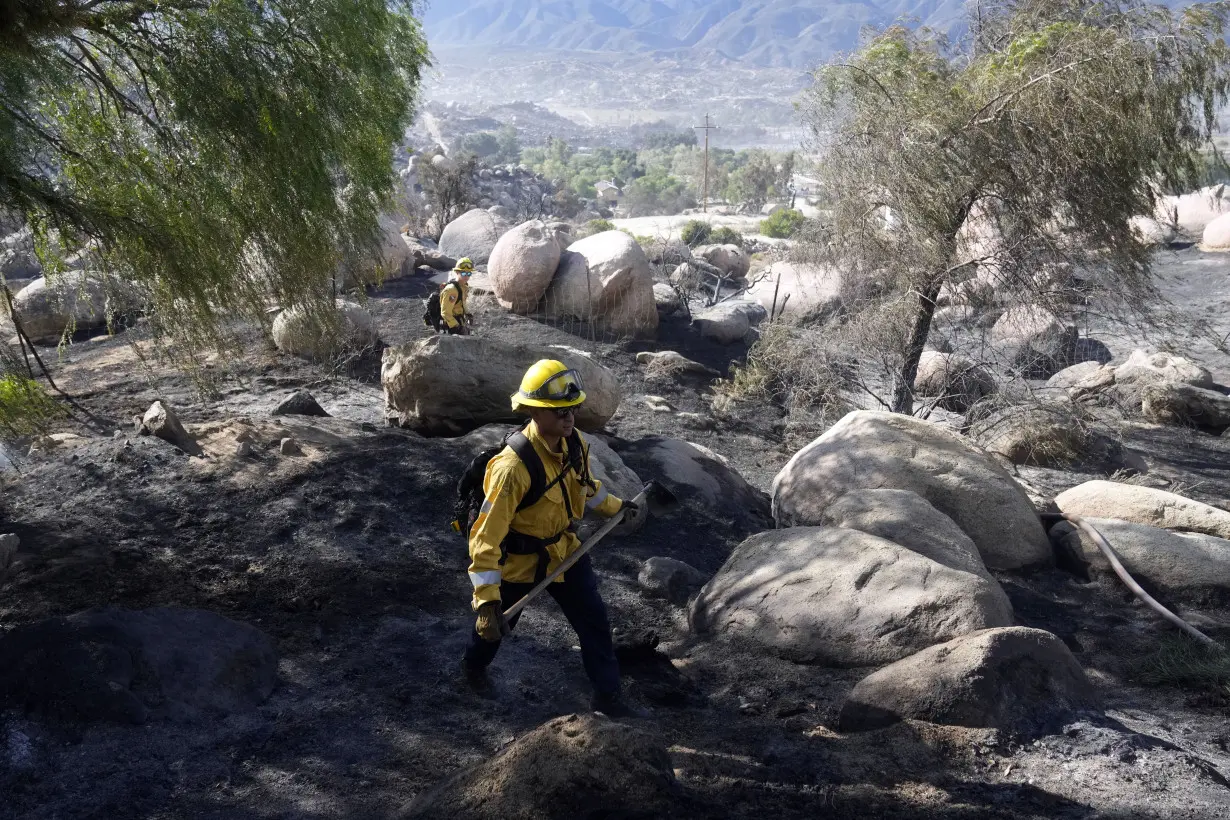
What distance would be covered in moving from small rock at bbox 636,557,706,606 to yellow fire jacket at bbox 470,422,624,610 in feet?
6.72

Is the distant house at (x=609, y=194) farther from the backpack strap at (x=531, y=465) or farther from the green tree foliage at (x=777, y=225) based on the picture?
the backpack strap at (x=531, y=465)

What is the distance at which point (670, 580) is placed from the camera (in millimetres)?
6410

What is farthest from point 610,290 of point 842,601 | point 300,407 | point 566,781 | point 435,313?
point 566,781

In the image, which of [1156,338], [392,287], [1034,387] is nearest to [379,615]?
[1034,387]

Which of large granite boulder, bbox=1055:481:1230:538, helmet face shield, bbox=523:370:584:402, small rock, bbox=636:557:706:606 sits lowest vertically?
large granite boulder, bbox=1055:481:1230:538

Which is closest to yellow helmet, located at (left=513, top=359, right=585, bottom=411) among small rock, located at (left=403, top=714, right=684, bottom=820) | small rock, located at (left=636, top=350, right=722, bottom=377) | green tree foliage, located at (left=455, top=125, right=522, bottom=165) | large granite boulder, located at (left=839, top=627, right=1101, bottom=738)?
small rock, located at (left=403, top=714, right=684, bottom=820)

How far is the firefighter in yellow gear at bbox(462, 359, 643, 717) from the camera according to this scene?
13.3 feet

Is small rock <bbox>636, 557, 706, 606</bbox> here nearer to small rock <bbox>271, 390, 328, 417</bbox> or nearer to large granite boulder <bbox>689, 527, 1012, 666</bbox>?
large granite boulder <bbox>689, 527, 1012, 666</bbox>

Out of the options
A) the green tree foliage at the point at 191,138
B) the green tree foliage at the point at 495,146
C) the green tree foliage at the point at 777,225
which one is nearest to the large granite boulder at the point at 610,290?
the green tree foliage at the point at 191,138

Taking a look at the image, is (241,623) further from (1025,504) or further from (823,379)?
(823,379)

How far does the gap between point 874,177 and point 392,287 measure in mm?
9583

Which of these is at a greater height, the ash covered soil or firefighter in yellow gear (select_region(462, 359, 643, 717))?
firefighter in yellow gear (select_region(462, 359, 643, 717))

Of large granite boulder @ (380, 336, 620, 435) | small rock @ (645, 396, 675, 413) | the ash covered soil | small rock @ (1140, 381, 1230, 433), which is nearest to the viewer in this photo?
the ash covered soil

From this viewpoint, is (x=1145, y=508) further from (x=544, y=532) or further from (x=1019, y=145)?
(x=544, y=532)
